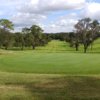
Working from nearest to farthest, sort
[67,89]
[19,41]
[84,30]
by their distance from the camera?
[67,89], [84,30], [19,41]

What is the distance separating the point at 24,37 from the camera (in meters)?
129

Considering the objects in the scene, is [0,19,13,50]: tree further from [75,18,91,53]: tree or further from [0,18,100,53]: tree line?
[75,18,91,53]: tree

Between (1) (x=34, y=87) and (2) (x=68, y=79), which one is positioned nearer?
(1) (x=34, y=87)

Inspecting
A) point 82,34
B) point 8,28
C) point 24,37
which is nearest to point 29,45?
point 24,37

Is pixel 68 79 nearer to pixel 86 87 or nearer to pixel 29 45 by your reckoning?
pixel 86 87

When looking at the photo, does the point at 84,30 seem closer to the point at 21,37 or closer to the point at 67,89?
the point at 21,37

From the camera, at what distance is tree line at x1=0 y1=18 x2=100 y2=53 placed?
10906cm

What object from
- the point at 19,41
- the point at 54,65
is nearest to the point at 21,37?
the point at 19,41

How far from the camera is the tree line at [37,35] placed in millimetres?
109062

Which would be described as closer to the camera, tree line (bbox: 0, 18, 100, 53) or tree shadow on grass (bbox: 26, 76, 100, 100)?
tree shadow on grass (bbox: 26, 76, 100, 100)

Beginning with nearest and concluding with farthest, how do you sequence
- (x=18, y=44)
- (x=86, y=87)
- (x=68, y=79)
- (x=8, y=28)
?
(x=86, y=87)
(x=68, y=79)
(x=8, y=28)
(x=18, y=44)

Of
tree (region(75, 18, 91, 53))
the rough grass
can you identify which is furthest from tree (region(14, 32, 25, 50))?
the rough grass

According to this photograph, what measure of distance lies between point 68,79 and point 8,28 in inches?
3986

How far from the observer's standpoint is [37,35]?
133250mm
